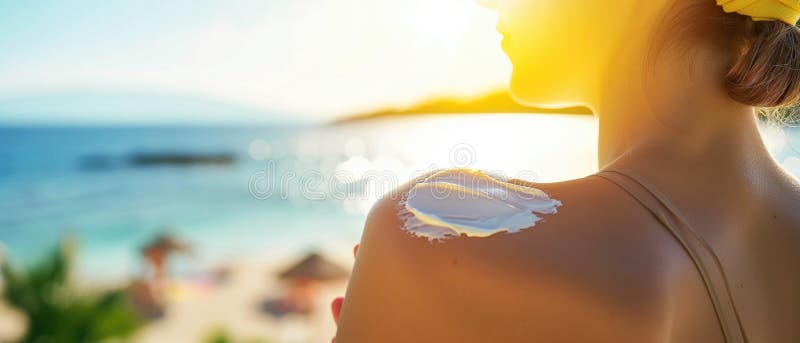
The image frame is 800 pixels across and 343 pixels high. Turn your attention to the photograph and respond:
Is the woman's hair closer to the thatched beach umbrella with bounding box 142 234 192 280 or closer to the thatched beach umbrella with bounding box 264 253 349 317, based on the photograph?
the thatched beach umbrella with bounding box 264 253 349 317

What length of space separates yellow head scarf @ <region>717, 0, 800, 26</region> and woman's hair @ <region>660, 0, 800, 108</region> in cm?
2

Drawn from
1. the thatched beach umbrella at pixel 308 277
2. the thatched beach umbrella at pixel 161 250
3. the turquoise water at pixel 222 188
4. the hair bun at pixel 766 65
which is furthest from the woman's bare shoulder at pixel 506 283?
the thatched beach umbrella at pixel 161 250

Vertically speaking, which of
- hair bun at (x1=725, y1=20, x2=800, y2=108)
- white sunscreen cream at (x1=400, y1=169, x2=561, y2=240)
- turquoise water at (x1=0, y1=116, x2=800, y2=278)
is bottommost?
turquoise water at (x1=0, y1=116, x2=800, y2=278)

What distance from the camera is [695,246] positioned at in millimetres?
595

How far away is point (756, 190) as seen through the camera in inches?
27.5

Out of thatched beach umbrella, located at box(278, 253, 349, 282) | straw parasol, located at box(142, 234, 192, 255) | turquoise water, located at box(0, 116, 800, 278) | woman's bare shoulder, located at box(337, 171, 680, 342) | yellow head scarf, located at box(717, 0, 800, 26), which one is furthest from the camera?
turquoise water, located at box(0, 116, 800, 278)

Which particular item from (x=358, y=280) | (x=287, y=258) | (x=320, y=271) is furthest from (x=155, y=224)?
(x=358, y=280)

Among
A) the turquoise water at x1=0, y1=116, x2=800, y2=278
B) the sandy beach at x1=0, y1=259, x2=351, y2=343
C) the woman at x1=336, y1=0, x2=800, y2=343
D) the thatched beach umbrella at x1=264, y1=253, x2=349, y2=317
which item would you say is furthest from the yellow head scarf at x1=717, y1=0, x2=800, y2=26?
the sandy beach at x1=0, y1=259, x2=351, y2=343

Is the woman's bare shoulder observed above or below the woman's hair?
below

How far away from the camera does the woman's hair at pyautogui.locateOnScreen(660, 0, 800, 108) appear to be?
26.5 inches

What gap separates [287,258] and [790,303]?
15178 millimetres

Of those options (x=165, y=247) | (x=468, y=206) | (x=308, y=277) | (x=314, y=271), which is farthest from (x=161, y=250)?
(x=468, y=206)

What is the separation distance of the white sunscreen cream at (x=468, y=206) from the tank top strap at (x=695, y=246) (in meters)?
0.10

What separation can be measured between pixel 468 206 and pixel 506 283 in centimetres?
9
